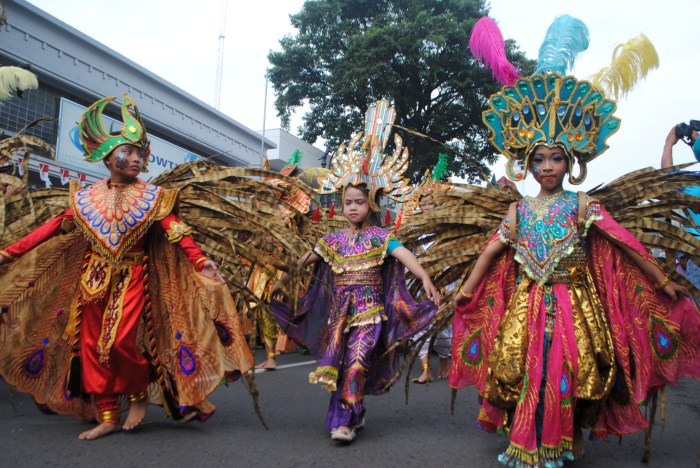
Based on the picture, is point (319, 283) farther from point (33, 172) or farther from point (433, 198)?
point (33, 172)

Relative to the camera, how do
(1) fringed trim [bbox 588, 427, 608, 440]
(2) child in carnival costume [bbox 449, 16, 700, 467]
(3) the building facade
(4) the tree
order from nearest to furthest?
(2) child in carnival costume [bbox 449, 16, 700, 467] < (1) fringed trim [bbox 588, 427, 608, 440] < (3) the building facade < (4) the tree

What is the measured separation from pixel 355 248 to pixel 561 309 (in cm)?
163

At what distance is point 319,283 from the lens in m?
4.80

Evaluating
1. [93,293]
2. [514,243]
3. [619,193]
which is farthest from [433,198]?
[93,293]

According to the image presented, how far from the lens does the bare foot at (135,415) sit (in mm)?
3953

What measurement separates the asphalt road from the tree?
1937 centimetres

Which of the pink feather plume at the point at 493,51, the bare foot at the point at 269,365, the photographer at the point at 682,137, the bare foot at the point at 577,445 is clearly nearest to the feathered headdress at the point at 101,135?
the bare foot at the point at 577,445

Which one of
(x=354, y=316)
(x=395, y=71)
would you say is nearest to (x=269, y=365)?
(x=354, y=316)

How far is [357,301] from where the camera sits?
441cm

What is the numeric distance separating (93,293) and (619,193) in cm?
357

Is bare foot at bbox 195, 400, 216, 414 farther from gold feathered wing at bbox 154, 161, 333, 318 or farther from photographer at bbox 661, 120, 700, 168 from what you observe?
photographer at bbox 661, 120, 700, 168

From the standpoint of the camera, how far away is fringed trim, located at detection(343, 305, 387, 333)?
4.34 metres

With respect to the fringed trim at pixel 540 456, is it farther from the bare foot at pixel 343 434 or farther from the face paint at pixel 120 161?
the face paint at pixel 120 161

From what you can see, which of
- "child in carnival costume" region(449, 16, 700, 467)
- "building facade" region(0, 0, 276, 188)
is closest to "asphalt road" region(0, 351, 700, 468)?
"child in carnival costume" region(449, 16, 700, 467)
